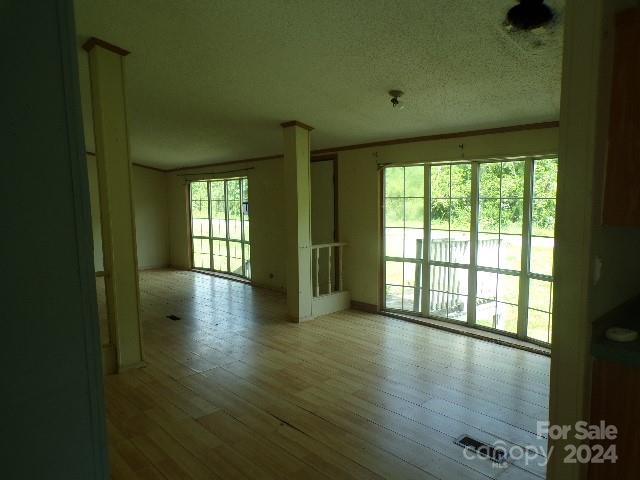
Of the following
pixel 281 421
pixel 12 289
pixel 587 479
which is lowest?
pixel 281 421

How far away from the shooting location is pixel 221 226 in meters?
8.19

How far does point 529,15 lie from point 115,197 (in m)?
3.14

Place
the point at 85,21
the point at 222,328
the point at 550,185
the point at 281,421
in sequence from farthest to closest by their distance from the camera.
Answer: the point at 222,328
the point at 550,185
the point at 85,21
the point at 281,421

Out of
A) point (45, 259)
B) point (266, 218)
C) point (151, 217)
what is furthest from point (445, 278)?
point (151, 217)

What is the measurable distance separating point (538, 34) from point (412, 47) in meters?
0.76

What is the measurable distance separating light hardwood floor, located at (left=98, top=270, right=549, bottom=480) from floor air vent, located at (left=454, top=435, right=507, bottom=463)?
→ 5 cm

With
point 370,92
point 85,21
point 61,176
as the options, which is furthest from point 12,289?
point 370,92

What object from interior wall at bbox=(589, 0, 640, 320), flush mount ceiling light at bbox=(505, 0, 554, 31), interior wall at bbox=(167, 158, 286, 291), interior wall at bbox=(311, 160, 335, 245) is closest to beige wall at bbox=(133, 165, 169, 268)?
interior wall at bbox=(167, 158, 286, 291)

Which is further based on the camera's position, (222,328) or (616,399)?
(222,328)

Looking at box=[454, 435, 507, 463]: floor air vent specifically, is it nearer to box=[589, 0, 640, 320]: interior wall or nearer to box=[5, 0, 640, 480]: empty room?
box=[5, 0, 640, 480]: empty room

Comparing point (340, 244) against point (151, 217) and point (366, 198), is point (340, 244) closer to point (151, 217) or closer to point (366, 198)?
point (366, 198)

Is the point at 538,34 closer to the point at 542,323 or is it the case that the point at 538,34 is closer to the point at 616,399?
the point at 616,399

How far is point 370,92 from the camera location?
11.8ft

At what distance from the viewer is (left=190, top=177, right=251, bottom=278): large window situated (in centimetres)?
760
